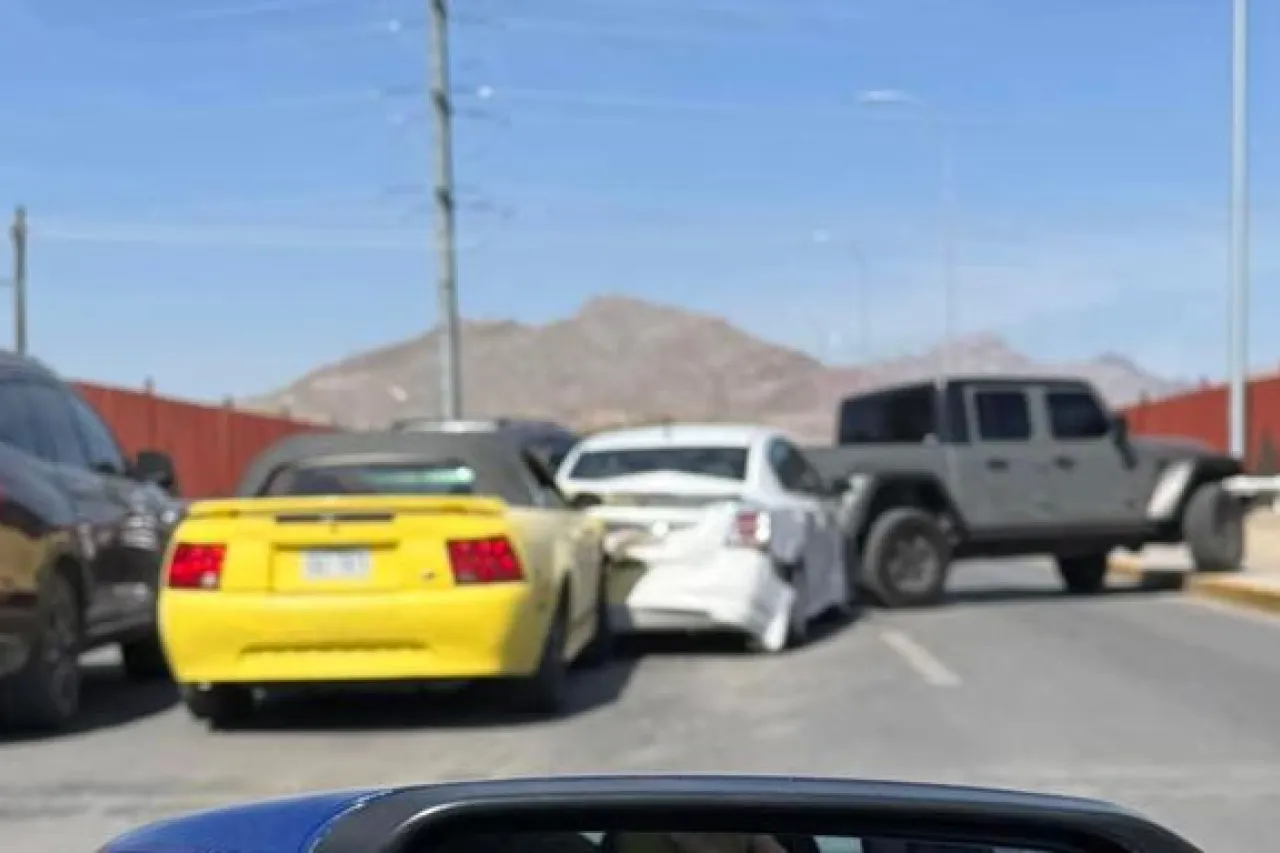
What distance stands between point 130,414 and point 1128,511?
53.6ft

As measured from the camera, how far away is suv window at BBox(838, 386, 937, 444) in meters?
19.0

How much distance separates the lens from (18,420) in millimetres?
10609

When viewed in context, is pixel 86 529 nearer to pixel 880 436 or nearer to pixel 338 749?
pixel 338 749

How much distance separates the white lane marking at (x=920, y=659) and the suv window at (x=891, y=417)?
3.64 m

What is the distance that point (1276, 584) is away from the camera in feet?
61.3

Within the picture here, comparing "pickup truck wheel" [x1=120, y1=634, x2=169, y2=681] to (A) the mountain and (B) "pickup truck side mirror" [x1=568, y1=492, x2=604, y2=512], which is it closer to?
(B) "pickup truck side mirror" [x1=568, y1=492, x2=604, y2=512]

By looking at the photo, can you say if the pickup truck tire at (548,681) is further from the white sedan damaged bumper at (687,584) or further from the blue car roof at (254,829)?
the blue car roof at (254,829)

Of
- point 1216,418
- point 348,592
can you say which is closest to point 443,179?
point 1216,418

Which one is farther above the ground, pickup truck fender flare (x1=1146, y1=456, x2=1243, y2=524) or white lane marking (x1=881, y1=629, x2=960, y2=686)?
pickup truck fender flare (x1=1146, y1=456, x2=1243, y2=524)

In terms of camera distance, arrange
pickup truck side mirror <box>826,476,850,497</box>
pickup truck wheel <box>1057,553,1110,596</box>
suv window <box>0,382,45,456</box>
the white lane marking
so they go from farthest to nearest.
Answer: pickup truck wheel <box>1057,553,1110,596</box>
pickup truck side mirror <box>826,476,850,497</box>
the white lane marking
suv window <box>0,382,45,456</box>

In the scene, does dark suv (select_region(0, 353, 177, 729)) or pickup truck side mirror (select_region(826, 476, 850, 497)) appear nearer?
dark suv (select_region(0, 353, 177, 729))

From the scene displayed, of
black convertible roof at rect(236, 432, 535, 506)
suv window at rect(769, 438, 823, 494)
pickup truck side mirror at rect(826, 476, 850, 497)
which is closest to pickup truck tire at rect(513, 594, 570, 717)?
black convertible roof at rect(236, 432, 535, 506)

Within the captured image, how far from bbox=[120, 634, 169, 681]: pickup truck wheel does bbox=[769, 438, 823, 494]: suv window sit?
4.23 metres

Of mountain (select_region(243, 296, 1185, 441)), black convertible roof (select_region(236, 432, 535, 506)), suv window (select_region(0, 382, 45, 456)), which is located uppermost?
suv window (select_region(0, 382, 45, 456))
